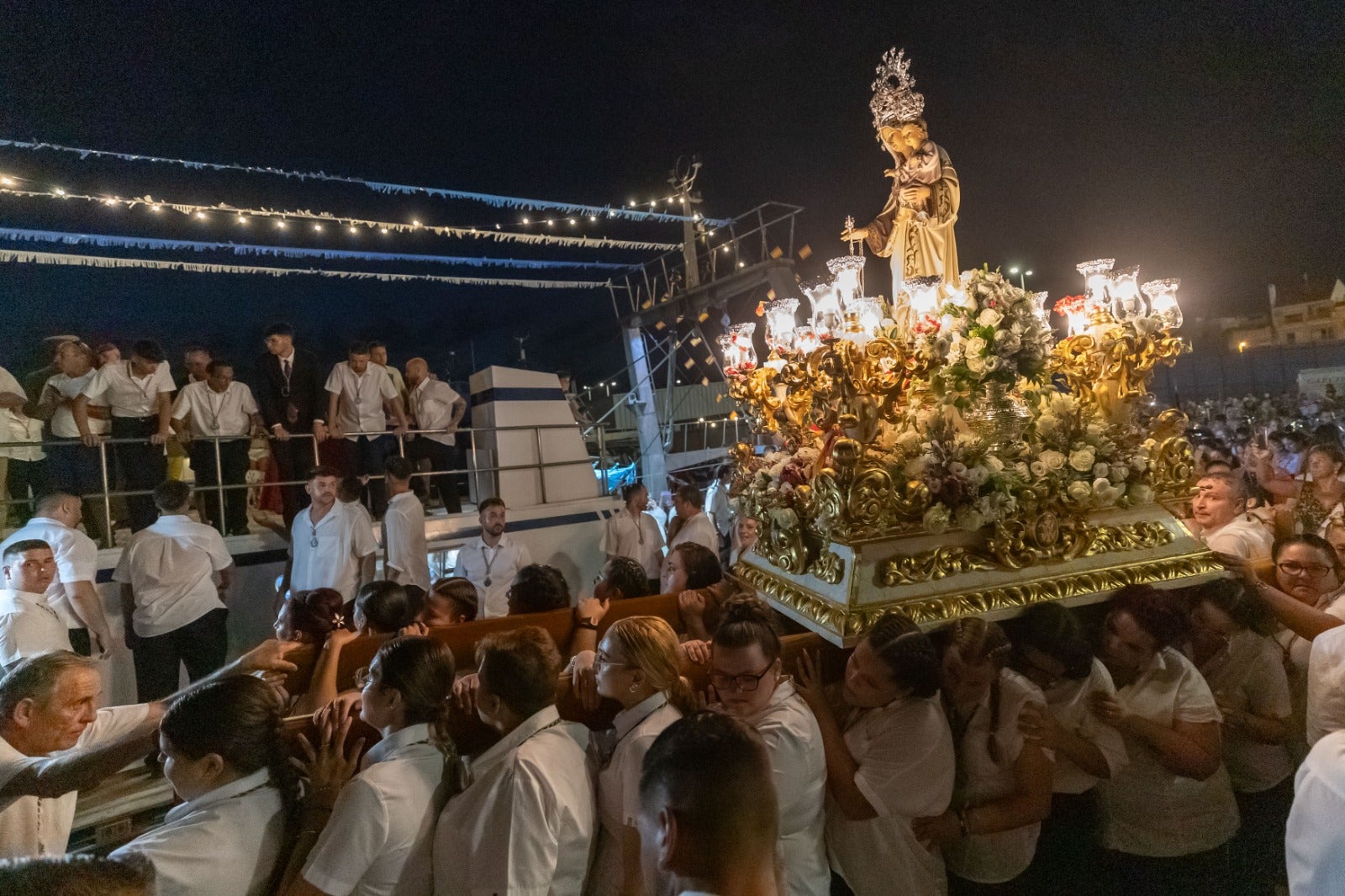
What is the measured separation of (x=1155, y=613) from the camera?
2.57 m

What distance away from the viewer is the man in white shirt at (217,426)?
20.0ft

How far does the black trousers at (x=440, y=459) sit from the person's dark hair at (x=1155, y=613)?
6575mm

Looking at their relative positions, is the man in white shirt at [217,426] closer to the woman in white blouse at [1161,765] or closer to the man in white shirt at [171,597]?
the man in white shirt at [171,597]

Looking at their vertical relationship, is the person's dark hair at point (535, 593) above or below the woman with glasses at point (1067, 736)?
above

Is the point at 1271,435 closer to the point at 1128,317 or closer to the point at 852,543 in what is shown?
the point at 1128,317

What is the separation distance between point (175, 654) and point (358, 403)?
2957 millimetres

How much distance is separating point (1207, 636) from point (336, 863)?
12.2ft

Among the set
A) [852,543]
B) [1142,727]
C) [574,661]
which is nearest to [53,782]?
[574,661]

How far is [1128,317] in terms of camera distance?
3988mm

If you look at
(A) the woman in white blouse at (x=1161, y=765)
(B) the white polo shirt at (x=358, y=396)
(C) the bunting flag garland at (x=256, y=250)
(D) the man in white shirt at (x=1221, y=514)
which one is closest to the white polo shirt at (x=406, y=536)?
(B) the white polo shirt at (x=358, y=396)

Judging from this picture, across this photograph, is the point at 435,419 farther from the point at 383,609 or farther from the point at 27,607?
the point at 383,609

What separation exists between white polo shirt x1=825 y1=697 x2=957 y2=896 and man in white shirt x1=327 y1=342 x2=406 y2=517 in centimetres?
585

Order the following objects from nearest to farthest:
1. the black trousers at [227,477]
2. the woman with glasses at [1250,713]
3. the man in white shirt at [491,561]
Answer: the woman with glasses at [1250,713]
the man in white shirt at [491,561]
the black trousers at [227,477]

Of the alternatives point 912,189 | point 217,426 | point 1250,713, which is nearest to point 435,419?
point 217,426
